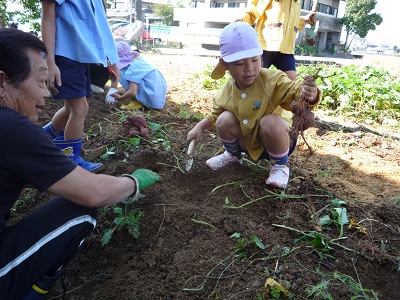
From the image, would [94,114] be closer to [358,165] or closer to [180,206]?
[180,206]

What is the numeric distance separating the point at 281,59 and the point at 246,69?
1.62m

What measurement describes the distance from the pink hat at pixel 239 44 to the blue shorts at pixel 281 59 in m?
1.49

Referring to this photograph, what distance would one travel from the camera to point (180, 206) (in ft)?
6.63

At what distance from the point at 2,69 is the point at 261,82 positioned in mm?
1325

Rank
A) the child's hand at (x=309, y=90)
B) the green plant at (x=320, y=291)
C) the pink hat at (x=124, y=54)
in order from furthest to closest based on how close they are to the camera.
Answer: the pink hat at (x=124, y=54) < the child's hand at (x=309, y=90) < the green plant at (x=320, y=291)

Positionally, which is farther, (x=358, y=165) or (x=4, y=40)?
(x=358, y=165)

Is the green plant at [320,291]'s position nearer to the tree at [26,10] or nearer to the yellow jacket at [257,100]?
Result: the yellow jacket at [257,100]

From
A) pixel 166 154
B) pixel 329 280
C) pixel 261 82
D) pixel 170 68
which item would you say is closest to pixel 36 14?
pixel 170 68

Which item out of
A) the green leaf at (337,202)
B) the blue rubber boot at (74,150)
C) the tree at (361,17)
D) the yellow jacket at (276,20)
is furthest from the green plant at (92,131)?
the tree at (361,17)

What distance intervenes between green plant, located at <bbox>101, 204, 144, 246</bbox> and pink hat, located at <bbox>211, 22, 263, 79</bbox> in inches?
38.8

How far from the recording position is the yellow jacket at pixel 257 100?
2004mm

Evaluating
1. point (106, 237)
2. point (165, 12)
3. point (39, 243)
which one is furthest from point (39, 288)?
point (165, 12)

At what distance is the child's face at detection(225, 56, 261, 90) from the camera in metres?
1.98

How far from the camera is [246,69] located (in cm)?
199
